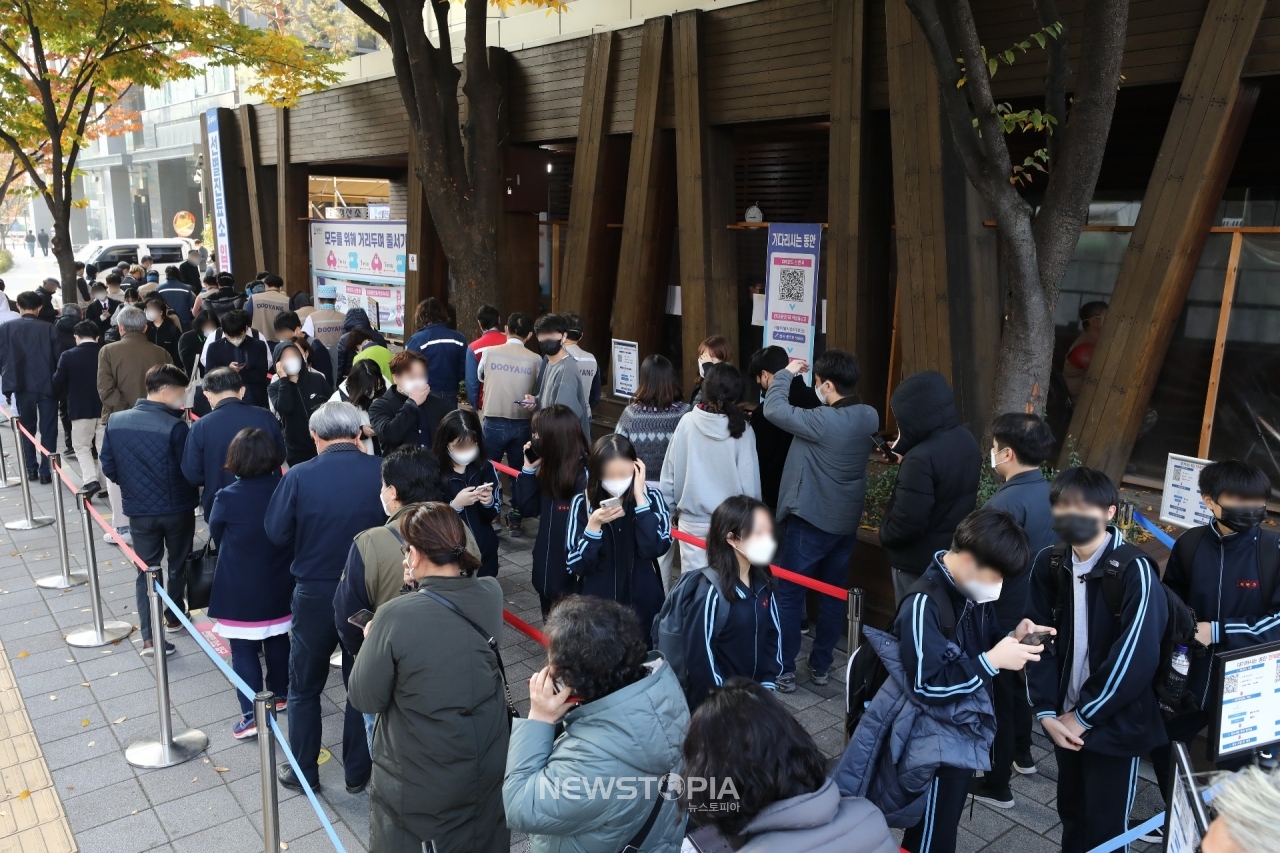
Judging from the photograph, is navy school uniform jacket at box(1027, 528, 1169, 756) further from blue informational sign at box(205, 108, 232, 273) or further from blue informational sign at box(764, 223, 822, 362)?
blue informational sign at box(205, 108, 232, 273)

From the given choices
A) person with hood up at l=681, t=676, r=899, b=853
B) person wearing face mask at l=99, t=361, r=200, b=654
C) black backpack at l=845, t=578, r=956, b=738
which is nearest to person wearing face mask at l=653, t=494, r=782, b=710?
black backpack at l=845, t=578, r=956, b=738

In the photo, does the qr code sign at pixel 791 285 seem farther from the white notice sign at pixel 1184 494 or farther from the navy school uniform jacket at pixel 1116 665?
the navy school uniform jacket at pixel 1116 665

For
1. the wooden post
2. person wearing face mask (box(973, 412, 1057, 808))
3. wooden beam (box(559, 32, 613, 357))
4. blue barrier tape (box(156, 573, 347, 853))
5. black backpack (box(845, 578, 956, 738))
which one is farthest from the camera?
wooden beam (box(559, 32, 613, 357))

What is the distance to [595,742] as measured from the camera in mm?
2531

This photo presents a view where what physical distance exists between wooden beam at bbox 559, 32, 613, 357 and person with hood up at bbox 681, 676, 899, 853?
9690 millimetres

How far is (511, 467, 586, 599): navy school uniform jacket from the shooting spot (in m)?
4.94

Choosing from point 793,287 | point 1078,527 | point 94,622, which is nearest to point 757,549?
point 1078,527

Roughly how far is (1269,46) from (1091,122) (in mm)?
1948

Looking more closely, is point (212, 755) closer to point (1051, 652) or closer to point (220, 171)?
point (1051, 652)

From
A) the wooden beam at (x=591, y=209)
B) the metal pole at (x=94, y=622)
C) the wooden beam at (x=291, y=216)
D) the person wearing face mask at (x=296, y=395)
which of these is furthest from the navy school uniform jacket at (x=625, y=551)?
the wooden beam at (x=291, y=216)

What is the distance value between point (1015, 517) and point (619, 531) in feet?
6.29

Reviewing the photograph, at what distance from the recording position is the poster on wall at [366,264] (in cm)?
1532

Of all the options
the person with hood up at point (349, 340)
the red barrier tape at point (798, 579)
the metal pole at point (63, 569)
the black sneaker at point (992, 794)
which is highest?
the person with hood up at point (349, 340)

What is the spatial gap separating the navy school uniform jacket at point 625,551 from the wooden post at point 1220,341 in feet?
19.2
